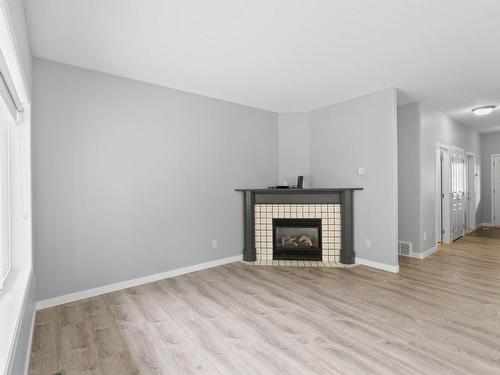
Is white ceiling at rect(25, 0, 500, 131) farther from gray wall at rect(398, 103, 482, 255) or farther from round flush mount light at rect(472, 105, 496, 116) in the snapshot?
round flush mount light at rect(472, 105, 496, 116)

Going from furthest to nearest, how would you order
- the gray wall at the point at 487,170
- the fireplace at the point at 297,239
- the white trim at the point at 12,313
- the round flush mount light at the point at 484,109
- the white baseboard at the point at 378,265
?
the gray wall at the point at 487,170 → the round flush mount light at the point at 484,109 → the fireplace at the point at 297,239 → the white baseboard at the point at 378,265 → the white trim at the point at 12,313

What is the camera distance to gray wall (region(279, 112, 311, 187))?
5.00 metres

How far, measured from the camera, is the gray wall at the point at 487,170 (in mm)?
7418

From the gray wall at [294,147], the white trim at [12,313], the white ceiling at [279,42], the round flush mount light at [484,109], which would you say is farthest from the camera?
the gray wall at [294,147]

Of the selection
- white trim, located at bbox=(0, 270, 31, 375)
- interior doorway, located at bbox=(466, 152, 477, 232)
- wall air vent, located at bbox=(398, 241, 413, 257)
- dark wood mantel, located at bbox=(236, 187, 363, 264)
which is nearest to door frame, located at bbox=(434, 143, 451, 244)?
wall air vent, located at bbox=(398, 241, 413, 257)

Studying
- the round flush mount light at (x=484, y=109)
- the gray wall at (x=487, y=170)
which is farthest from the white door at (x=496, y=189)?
the round flush mount light at (x=484, y=109)

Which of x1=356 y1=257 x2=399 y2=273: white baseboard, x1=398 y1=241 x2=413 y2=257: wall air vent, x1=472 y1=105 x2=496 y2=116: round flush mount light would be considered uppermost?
x1=472 y1=105 x2=496 y2=116: round flush mount light

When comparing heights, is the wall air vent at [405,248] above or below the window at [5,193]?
below

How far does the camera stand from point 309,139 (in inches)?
196

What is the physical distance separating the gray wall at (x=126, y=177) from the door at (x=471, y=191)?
5885mm

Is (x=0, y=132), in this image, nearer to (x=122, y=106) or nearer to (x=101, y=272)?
(x=122, y=106)

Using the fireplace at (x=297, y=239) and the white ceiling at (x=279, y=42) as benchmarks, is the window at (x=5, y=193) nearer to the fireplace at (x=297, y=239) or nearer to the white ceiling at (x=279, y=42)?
the white ceiling at (x=279, y=42)

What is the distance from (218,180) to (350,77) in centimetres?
228

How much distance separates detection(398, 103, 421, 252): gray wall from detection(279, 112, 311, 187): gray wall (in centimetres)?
155
